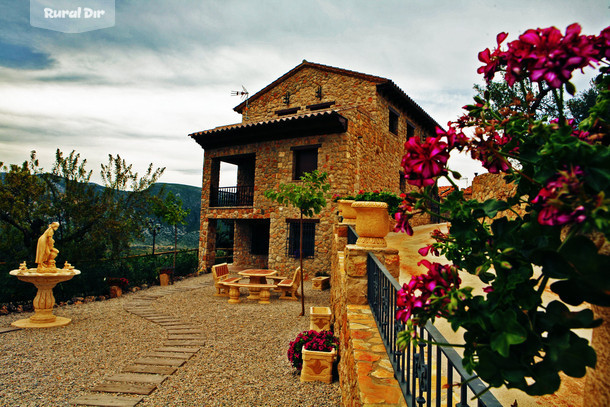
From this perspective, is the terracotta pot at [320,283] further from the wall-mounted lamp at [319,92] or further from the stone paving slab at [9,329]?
the wall-mounted lamp at [319,92]

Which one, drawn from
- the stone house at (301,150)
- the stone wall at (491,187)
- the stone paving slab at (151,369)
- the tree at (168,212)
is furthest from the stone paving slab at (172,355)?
the tree at (168,212)

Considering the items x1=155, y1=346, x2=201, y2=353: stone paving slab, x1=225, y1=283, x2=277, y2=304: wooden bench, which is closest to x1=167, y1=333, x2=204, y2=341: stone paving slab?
x1=155, y1=346, x2=201, y2=353: stone paving slab

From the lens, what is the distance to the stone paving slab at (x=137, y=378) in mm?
4824

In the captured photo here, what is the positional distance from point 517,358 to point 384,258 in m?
2.91

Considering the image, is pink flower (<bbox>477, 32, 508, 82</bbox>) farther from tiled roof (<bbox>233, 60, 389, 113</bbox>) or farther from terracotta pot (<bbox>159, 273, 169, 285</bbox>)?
terracotta pot (<bbox>159, 273, 169, 285</bbox>)

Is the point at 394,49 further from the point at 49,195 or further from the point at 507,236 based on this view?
the point at 49,195

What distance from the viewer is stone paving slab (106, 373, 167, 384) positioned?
482 cm

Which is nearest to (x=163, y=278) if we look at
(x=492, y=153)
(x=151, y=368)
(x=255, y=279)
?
(x=255, y=279)

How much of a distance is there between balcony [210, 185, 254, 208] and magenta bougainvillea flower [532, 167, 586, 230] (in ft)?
49.2

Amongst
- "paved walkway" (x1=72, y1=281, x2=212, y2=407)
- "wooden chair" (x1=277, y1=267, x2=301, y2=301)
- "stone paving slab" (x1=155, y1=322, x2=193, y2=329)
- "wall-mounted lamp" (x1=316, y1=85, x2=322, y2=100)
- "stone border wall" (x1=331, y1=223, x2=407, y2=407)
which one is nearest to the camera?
"stone border wall" (x1=331, y1=223, x2=407, y2=407)

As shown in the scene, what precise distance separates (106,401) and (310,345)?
2867 mm

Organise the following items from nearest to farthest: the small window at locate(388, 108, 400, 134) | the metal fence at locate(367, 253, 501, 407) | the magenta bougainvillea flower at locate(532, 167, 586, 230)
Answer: the magenta bougainvillea flower at locate(532, 167, 586, 230) < the metal fence at locate(367, 253, 501, 407) < the small window at locate(388, 108, 400, 134)

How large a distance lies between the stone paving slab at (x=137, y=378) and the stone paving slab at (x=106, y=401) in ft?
1.44

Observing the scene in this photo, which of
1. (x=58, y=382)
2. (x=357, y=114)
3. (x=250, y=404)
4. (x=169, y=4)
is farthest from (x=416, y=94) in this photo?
(x=58, y=382)
